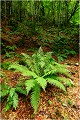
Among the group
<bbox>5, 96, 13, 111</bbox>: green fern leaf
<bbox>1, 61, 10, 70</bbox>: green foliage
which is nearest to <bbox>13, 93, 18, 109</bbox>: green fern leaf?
<bbox>5, 96, 13, 111</bbox>: green fern leaf

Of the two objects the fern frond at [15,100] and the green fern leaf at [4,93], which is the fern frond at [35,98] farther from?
the green fern leaf at [4,93]

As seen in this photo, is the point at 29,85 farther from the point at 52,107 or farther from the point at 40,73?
the point at 40,73

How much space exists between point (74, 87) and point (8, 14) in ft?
33.3

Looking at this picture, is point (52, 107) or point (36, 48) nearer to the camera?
point (52, 107)

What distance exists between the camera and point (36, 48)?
8.27m

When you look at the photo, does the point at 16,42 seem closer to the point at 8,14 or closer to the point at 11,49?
the point at 11,49

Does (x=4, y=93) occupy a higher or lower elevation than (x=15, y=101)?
higher

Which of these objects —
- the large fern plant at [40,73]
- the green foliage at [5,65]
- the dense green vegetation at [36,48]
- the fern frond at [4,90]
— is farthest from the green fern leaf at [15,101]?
the green foliage at [5,65]

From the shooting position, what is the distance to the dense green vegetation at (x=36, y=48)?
4301 mm

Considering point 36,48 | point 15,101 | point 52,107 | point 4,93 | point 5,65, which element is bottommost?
point 52,107

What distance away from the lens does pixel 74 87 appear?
16.1 feet

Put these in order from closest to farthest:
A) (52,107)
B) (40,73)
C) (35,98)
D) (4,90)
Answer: (35,98)
(52,107)
(4,90)
(40,73)

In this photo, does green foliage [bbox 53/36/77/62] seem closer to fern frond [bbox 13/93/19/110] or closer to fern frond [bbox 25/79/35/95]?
fern frond [bbox 25/79/35/95]

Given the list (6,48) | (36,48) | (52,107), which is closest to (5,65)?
(6,48)
